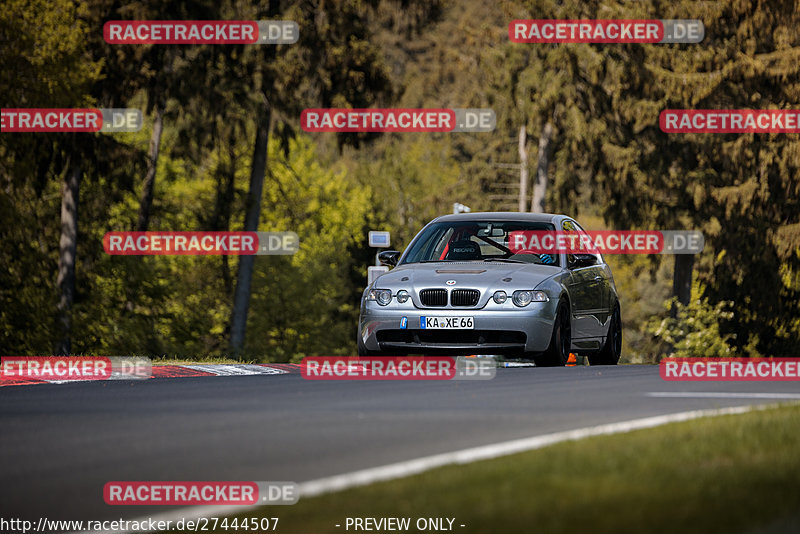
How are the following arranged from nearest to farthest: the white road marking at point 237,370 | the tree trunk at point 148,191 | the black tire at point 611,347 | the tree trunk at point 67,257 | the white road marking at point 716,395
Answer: the white road marking at point 716,395 < the white road marking at point 237,370 < the black tire at point 611,347 < the tree trunk at point 67,257 < the tree trunk at point 148,191

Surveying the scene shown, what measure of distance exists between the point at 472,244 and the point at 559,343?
6.26ft

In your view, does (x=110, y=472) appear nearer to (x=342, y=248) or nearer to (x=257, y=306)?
(x=257, y=306)

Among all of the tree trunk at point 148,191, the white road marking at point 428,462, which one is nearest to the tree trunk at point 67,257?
the tree trunk at point 148,191

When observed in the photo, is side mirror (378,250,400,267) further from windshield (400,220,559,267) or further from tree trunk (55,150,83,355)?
tree trunk (55,150,83,355)

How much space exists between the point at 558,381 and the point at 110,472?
6.06 meters

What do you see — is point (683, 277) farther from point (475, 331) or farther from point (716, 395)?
point (716, 395)

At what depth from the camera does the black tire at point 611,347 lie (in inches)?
693

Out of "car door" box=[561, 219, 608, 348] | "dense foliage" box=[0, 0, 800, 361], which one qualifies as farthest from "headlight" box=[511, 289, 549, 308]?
"dense foliage" box=[0, 0, 800, 361]

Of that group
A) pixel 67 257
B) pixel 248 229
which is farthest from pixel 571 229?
pixel 248 229

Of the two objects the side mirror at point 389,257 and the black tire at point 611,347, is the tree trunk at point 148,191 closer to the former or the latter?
the black tire at point 611,347

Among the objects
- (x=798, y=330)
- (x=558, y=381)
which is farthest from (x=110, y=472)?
(x=798, y=330)

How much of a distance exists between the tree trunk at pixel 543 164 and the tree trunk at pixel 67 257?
15667mm

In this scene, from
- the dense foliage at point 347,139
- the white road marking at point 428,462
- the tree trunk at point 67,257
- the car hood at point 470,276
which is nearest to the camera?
the white road marking at point 428,462

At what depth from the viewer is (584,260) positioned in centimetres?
1642
